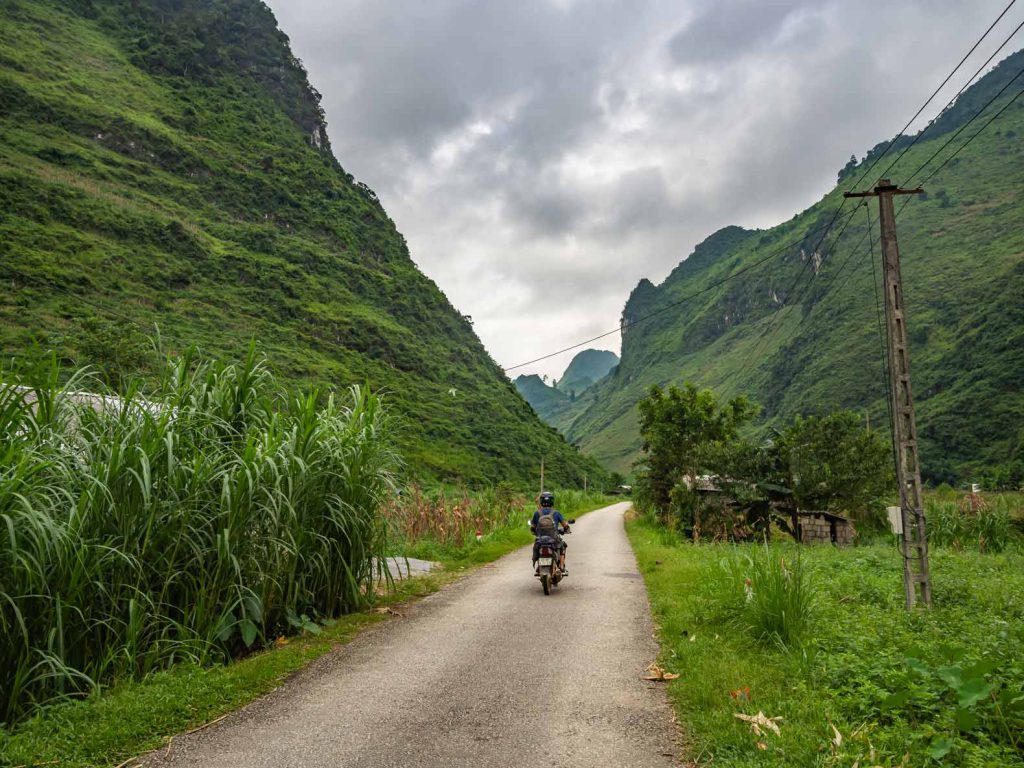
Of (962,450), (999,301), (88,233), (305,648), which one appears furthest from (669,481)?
(999,301)

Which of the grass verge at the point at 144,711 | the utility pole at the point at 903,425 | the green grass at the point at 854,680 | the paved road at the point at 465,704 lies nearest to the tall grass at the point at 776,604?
the green grass at the point at 854,680

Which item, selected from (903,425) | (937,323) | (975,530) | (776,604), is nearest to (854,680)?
(776,604)

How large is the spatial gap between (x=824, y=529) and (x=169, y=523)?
21797mm

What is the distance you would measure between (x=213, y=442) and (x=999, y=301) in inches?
3825

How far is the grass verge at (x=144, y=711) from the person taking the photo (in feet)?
11.7

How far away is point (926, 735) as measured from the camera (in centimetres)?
351

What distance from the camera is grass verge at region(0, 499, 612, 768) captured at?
356cm

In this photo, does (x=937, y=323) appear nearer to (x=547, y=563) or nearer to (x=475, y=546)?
(x=475, y=546)

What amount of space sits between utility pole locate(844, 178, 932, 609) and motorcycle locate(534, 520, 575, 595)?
15.7 feet

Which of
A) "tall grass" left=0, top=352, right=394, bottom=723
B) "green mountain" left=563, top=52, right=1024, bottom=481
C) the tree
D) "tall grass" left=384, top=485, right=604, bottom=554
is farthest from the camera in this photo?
"green mountain" left=563, top=52, right=1024, bottom=481

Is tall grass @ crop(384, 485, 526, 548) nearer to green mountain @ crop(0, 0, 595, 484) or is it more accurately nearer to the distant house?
the distant house

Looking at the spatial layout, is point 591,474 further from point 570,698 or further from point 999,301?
point 570,698

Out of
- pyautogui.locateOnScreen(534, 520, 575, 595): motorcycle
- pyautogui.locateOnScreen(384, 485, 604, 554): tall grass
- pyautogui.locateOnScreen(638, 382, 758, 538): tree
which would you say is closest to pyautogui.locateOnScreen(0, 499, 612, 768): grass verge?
pyautogui.locateOnScreen(534, 520, 575, 595): motorcycle

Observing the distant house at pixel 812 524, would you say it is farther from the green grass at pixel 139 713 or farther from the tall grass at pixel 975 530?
the green grass at pixel 139 713
